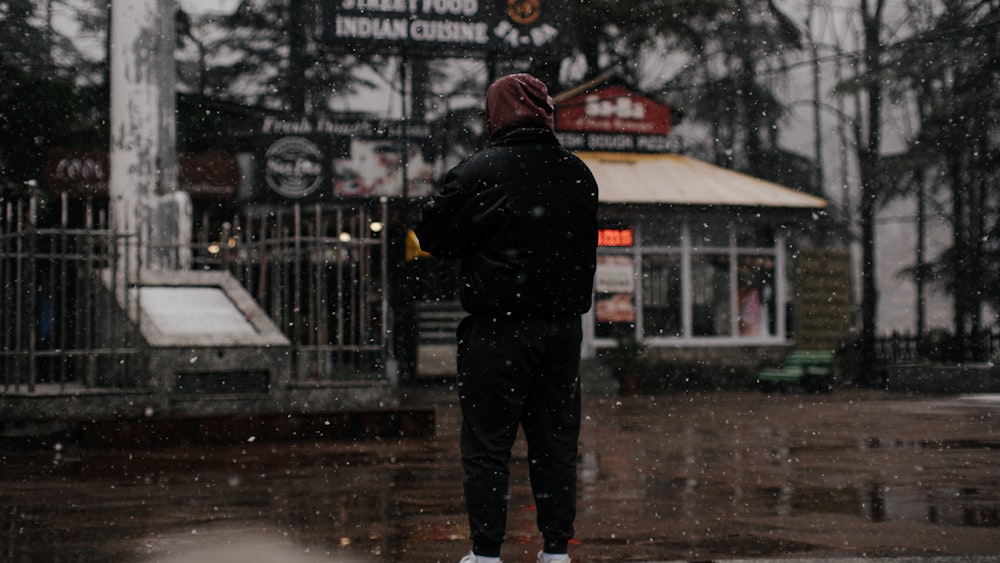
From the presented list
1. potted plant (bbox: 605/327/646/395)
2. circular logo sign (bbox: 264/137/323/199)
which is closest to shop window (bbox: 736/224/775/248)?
potted plant (bbox: 605/327/646/395)

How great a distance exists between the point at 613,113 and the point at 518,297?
19.0 m

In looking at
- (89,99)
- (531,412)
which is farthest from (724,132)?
(531,412)

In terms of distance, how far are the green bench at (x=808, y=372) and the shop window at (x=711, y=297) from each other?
95.8 inches

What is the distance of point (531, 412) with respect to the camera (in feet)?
14.5

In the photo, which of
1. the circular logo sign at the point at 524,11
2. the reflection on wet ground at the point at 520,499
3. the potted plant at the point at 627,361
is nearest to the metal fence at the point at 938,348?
the potted plant at the point at 627,361

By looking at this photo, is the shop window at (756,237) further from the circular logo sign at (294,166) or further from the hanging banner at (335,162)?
the circular logo sign at (294,166)

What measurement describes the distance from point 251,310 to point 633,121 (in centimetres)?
1315

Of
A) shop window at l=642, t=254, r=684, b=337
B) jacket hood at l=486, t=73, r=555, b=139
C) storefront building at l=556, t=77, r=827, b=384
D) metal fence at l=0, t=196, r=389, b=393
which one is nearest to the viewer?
jacket hood at l=486, t=73, r=555, b=139

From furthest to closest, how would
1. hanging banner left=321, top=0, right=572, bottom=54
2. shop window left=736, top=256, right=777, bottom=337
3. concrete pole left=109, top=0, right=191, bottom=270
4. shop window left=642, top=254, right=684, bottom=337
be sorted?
shop window left=736, top=256, right=777, bottom=337 → shop window left=642, top=254, right=684, bottom=337 → hanging banner left=321, top=0, right=572, bottom=54 → concrete pole left=109, top=0, right=191, bottom=270

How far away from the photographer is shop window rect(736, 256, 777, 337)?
74.9ft

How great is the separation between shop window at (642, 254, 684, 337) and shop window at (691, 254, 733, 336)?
0.34 meters

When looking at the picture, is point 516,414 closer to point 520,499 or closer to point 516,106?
point 516,106

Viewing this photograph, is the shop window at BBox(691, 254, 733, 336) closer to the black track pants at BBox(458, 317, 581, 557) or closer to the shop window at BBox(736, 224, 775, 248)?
the shop window at BBox(736, 224, 775, 248)

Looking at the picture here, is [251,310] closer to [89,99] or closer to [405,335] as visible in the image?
[405,335]
